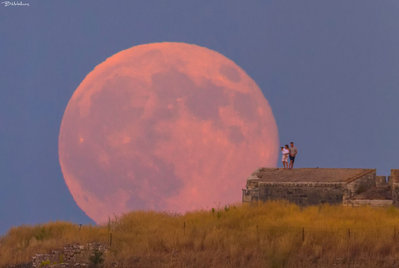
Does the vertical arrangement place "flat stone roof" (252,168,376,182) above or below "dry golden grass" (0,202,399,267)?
above

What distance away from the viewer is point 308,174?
35.9 m

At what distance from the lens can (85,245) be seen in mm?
26453

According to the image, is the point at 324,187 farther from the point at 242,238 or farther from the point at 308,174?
the point at 242,238

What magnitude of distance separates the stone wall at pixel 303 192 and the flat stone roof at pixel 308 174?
0.42m

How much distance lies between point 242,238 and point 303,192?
9180 millimetres

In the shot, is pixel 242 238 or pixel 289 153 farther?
pixel 289 153

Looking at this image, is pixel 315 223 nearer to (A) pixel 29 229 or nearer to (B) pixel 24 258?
(B) pixel 24 258

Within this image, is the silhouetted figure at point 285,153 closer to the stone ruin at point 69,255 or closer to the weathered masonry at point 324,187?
the weathered masonry at point 324,187

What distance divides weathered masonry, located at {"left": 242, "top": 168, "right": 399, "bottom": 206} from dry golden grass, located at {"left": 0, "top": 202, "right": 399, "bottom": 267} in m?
1.71

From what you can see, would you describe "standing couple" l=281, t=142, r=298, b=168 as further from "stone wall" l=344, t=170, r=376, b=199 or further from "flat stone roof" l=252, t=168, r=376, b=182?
"stone wall" l=344, t=170, r=376, b=199

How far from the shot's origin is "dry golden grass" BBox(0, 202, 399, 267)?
23578 millimetres

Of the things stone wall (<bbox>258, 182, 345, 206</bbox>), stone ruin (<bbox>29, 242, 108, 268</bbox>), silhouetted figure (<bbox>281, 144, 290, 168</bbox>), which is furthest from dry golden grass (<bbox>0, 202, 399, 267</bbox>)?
silhouetted figure (<bbox>281, 144, 290, 168</bbox>)

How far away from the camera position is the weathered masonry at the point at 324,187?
33344 millimetres

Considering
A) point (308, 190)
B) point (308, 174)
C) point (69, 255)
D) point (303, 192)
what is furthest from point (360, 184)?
point (69, 255)
